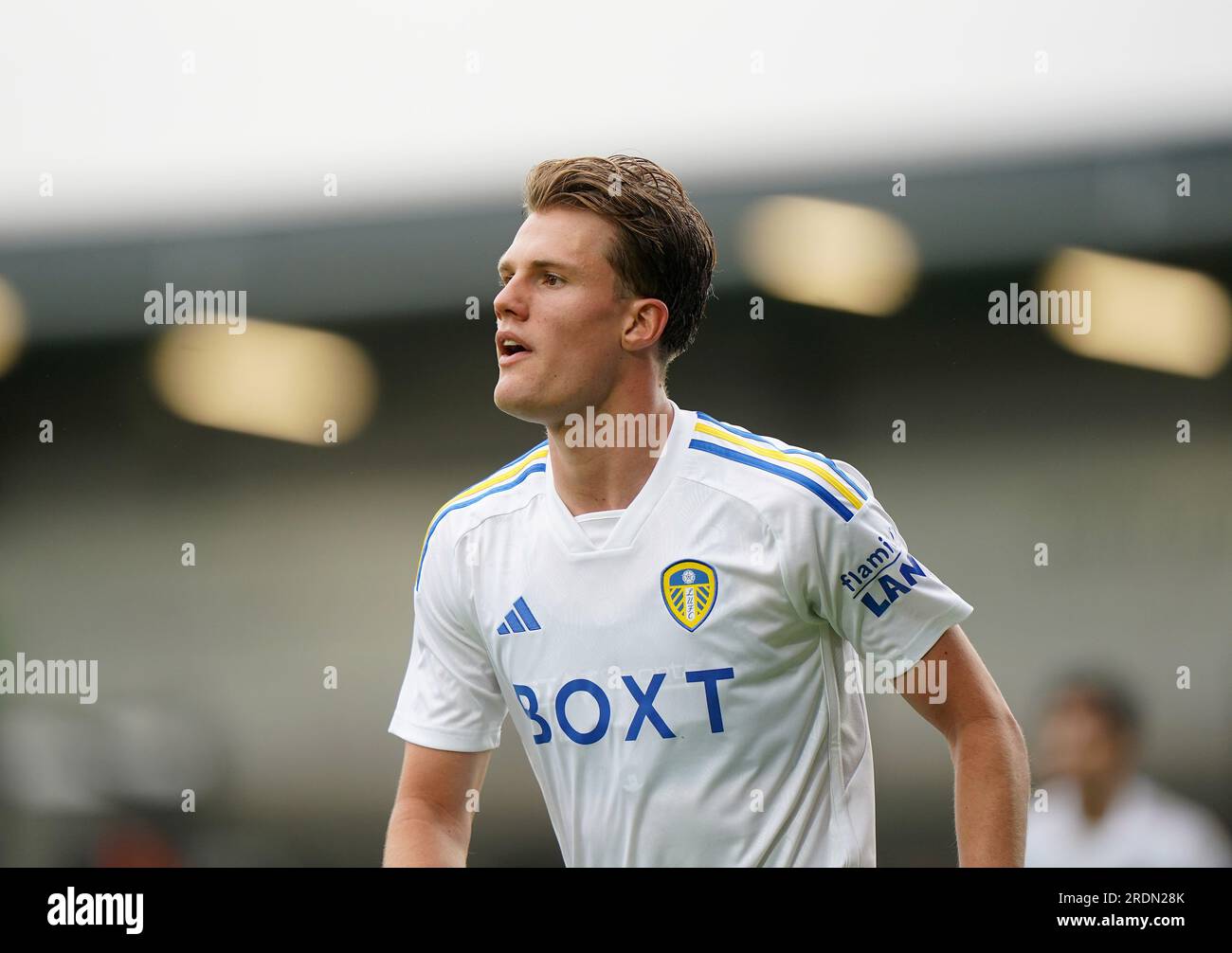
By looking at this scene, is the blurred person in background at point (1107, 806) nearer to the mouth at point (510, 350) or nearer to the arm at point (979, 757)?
the arm at point (979, 757)

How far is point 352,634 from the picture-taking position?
545 centimetres

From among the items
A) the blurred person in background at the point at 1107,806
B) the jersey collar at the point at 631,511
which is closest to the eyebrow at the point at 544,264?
the jersey collar at the point at 631,511

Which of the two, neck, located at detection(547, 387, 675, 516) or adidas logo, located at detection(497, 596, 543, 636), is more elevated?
neck, located at detection(547, 387, 675, 516)

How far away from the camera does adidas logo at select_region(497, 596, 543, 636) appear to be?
2.46 metres

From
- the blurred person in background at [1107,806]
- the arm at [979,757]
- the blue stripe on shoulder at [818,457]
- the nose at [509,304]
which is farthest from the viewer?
the blurred person in background at [1107,806]

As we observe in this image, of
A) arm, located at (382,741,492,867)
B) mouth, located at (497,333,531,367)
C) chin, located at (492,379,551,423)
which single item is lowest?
arm, located at (382,741,492,867)

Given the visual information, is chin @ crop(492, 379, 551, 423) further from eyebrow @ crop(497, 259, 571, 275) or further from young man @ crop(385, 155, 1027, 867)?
eyebrow @ crop(497, 259, 571, 275)

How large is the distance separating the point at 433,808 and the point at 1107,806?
2460mm

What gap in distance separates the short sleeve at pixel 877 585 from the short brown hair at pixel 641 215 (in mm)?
634

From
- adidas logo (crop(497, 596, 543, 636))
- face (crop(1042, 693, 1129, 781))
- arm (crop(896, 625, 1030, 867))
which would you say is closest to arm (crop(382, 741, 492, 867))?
adidas logo (crop(497, 596, 543, 636))

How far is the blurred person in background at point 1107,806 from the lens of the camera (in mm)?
3789

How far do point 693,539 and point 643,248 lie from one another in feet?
2.19

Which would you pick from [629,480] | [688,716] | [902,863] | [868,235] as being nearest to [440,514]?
[629,480]
